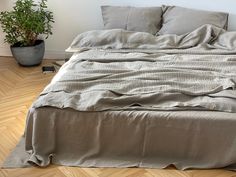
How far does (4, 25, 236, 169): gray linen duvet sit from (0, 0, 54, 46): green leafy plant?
1240 mm

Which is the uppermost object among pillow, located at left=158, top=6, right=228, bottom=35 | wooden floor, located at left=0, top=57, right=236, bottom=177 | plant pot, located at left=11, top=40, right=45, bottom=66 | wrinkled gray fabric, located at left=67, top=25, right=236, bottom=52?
pillow, located at left=158, top=6, right=228, bottom=35

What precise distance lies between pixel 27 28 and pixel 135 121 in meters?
1.86

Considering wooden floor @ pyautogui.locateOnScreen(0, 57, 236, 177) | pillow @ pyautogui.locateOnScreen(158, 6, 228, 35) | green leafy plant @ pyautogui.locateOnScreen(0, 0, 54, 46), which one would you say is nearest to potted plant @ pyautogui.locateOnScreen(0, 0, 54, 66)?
green leafy plant @ pyautogui.locateOnScreen(0, 0, 54, 46)

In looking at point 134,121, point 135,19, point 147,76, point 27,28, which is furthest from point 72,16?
point 134,121

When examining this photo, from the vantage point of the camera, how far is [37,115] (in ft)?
6.69

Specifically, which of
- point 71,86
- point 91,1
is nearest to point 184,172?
point 71,86

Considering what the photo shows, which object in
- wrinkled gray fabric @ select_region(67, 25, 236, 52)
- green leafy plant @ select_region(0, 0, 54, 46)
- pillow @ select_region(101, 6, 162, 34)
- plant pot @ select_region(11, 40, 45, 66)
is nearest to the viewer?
wrinkled gray fabric @ select_region(67, 25, 236, 52)

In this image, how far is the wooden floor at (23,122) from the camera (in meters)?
1.96

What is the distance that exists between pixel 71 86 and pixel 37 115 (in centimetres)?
28

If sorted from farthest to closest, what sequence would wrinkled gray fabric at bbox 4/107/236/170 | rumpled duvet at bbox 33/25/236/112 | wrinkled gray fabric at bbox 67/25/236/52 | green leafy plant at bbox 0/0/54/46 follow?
green leafy plant at bbox 0/0/54/46
wrinkled gray fabric at bbox 67/25/236/52
rumpled duvet at bbox 33/25/236/112
wrinkled gray fabric at bbox 4/107/236/170

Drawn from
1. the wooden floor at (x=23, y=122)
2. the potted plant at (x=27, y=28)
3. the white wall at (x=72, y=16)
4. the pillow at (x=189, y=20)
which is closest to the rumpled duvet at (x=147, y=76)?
the pillow at (x=189, y=20)

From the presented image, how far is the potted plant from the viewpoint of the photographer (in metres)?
3.35

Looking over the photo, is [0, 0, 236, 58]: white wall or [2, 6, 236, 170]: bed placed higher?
[0, 0, 236, 58]: white wall

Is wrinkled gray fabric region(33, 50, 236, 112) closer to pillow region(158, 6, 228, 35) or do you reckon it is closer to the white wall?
pillow region(158, 6, 228, 35)
